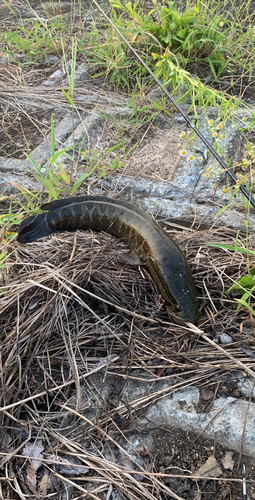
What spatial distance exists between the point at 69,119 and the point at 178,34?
5.36ft

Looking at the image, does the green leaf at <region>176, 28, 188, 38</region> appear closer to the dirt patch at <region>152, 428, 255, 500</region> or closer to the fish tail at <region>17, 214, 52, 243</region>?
the fish tail at <region>17, 214, 52, 243</region>

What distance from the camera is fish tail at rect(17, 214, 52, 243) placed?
2.56 m

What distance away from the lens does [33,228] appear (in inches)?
103

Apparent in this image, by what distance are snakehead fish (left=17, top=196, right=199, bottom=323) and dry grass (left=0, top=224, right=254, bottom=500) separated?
0.09m

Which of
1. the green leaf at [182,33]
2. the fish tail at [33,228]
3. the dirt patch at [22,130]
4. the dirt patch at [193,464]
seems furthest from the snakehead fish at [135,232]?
the green leaf at [182,33]

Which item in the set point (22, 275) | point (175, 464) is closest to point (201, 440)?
point (175, 464)

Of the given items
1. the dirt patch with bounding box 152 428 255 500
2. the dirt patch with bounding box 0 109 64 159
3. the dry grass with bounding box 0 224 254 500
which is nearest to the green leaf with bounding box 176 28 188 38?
the dirt patch with bounding box 0 109 64 159

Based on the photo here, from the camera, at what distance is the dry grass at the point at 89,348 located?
1.71 meters

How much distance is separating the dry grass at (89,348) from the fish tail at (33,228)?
3.0 inches

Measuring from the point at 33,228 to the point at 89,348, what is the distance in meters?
1.02

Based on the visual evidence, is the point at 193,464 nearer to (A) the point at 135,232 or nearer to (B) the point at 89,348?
(B) the point at 89,348

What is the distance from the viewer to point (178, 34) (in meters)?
4.09

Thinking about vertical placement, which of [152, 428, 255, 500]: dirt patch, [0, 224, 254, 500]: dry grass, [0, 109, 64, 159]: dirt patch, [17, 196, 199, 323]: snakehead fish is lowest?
[152, 428, 255, 500]: dirt patch

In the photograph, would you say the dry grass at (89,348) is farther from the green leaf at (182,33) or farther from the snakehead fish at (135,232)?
the green leaf at (182,33)
